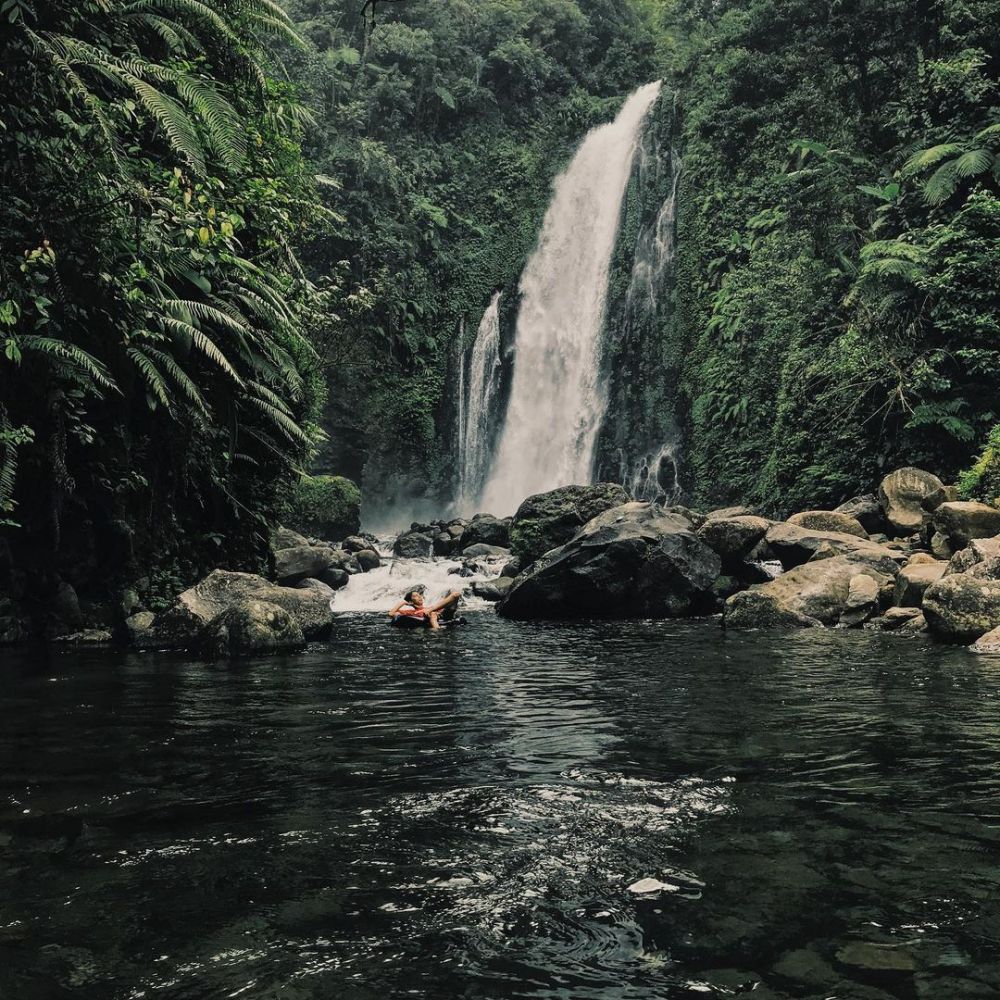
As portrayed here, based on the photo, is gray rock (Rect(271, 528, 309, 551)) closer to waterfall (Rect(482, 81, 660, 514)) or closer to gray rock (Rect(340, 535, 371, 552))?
gray rock (Rect(340, 535, 371, 552))

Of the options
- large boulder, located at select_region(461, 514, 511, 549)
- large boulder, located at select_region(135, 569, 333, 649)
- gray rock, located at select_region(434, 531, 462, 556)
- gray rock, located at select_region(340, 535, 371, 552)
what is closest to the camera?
large boulder, located at select_region(135, 569, 333, 649)

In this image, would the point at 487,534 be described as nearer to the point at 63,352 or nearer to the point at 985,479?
the point at 985,479

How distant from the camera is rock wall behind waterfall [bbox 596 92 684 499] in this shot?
30203mm

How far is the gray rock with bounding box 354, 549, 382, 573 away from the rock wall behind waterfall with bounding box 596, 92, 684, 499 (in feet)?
→ 37.0

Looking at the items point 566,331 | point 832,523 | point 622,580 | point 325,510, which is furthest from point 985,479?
point 566,331

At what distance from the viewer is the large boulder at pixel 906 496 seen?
17625mm

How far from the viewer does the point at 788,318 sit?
2595 centimetres

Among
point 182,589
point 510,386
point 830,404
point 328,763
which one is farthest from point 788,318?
point 328,763

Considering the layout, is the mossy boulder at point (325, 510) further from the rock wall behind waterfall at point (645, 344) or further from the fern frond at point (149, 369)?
the fern frond at point (149, 369)

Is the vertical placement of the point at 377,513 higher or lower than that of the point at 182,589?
higher

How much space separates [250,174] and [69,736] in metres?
9.04

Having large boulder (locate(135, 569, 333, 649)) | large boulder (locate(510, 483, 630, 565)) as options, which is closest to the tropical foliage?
large boulder (locate(135, 569, 333, 649))

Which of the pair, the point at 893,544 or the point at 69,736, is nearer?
the point at 69,736

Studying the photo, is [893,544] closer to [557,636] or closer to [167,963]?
[557,636]
